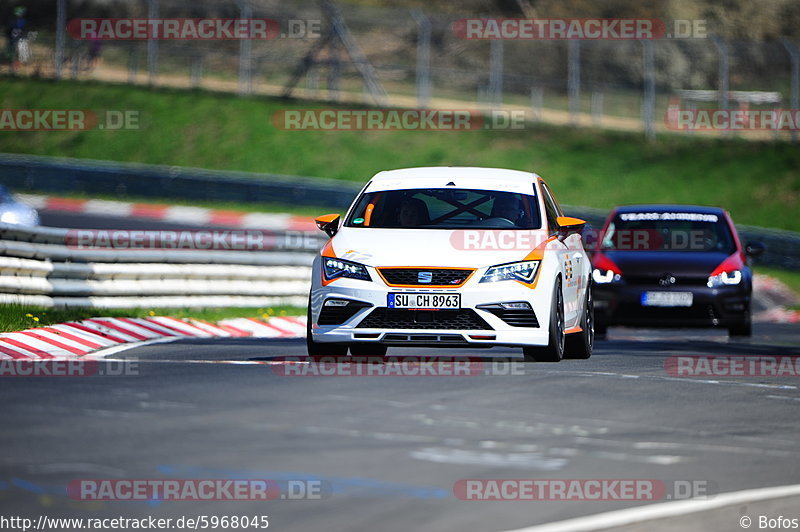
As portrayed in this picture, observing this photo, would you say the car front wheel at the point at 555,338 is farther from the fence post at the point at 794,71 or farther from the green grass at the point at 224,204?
the green grass at the point at 224,204

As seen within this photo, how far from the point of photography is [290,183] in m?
37.6

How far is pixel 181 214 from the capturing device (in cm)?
3512

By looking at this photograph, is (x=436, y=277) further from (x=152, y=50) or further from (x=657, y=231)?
(x=152, y=50)

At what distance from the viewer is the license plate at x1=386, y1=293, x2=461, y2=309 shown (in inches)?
461

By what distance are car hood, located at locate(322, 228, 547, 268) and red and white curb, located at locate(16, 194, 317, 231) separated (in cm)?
2050

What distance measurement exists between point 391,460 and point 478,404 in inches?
87.0

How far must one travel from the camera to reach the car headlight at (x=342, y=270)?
11.9 meters

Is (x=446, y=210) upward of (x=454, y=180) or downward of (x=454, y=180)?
downward
